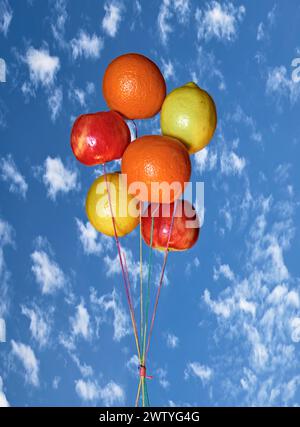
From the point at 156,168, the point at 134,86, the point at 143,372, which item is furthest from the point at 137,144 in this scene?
the point at 143,372

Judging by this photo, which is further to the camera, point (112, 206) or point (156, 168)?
point (112, 206)

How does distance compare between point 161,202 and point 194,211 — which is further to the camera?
point 194,211

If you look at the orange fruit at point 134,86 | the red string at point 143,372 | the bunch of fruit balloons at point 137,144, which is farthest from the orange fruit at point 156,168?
the red string at point 143,372

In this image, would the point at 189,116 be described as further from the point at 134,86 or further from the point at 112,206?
the point at 112,206

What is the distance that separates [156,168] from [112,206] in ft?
0.85

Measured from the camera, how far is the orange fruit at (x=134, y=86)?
2127mm

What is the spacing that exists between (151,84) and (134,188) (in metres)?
0.41

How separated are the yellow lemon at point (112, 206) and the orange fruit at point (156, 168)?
0.07m

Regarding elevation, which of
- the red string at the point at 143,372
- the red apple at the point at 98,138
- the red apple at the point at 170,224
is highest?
the red apple at the point at 98,138

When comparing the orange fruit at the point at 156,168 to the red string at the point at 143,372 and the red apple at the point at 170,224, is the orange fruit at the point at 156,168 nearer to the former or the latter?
the red apple at the point at 170,224

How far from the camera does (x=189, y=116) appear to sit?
6.80 ft

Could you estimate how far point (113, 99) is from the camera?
2176mm
